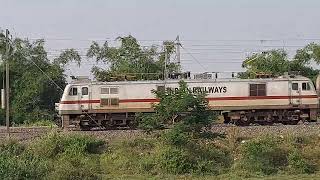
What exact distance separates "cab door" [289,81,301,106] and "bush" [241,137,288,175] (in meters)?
11.1

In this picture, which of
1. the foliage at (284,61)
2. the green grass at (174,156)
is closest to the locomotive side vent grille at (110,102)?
the green grass at (174,156)

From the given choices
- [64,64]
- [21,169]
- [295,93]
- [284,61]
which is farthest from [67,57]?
[21,169]

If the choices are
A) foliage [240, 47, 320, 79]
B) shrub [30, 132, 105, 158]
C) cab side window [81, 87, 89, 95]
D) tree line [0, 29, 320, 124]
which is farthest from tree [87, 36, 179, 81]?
shrub [30, 132, 105, 158]

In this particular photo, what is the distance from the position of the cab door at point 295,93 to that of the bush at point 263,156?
36.5 feet

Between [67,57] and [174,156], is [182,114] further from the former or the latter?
[67,57]

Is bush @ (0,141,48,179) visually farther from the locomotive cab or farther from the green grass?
the locomotive cab

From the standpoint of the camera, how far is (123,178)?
19.8 meters

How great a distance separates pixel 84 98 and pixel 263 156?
47.8ft

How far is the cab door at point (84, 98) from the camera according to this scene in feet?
109

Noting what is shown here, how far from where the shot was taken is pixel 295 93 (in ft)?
110

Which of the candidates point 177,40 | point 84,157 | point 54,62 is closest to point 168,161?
point 84,157

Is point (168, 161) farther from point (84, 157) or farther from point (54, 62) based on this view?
point (54, 62)

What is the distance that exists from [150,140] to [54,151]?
149 inches

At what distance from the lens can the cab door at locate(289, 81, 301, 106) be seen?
109ft
